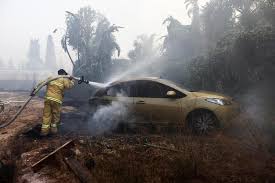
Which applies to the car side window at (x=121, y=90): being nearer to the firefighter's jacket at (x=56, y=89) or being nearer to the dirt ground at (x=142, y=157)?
the dirt ground at (x=142, y=157)

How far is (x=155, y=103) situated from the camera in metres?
9.41

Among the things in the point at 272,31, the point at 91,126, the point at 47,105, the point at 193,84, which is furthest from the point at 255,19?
the point at 47,105

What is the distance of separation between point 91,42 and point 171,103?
36.1m

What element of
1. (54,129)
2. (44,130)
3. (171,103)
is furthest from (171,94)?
(44,130)

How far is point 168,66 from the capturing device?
74.4 feet

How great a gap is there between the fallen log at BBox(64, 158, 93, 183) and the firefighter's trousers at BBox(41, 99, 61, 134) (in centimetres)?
318

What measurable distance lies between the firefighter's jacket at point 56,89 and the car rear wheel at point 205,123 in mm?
3683

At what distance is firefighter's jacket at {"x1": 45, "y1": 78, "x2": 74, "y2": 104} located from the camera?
9.05 m

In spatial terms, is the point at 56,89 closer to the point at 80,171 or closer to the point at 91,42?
the point at 80,171

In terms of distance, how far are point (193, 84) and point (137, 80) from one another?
6310mm

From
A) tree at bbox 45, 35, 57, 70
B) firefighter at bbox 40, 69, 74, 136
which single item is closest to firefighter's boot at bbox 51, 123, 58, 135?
firefighter at bbox 40, 69, 74, 136

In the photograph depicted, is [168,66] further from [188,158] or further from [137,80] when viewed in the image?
[188,158]

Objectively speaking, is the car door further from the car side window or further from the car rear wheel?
the car rear wheel

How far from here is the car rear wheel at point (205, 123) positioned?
894 cm
